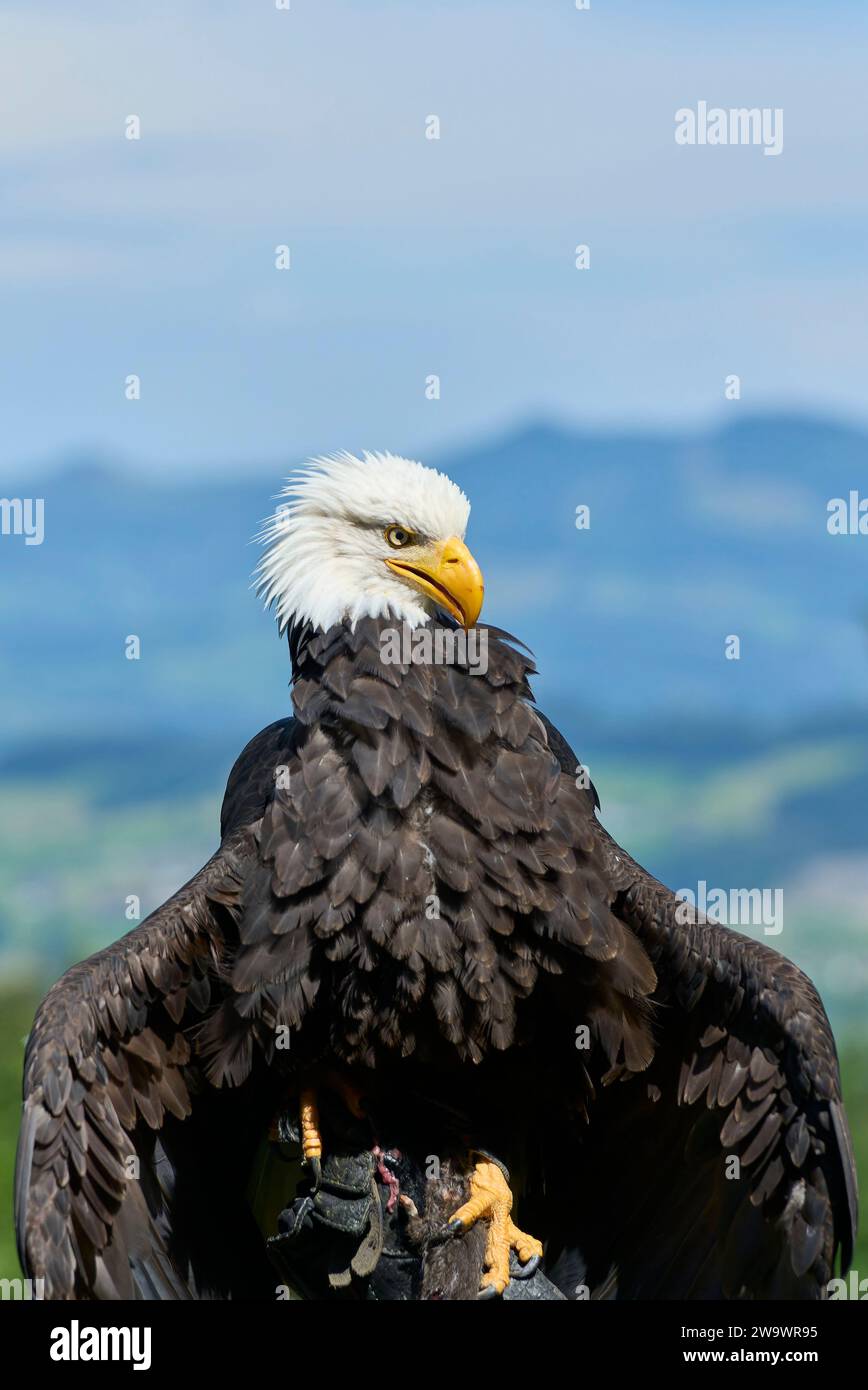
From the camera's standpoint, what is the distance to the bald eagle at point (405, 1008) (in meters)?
4.51

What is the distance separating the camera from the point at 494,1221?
15.7ft

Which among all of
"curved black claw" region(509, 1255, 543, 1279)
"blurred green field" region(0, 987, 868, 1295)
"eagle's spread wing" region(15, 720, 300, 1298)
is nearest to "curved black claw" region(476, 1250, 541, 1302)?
"curved black claw" region(509, 1255, 543, 1279)

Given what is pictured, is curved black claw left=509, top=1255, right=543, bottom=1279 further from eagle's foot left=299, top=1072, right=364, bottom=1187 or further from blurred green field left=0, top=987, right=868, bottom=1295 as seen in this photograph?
blurred green field left=0, top=987, right=868, bottom=1295

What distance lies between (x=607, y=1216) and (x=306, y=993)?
4.89 feet

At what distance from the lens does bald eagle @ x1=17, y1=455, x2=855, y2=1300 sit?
451cm

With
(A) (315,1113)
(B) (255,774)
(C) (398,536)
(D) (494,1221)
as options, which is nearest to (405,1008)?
(A) (315,1113)

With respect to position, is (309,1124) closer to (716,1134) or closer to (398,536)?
(716,1134)

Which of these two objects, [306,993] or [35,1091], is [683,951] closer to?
[306,993]

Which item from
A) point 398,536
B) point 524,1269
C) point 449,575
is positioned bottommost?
point 524,1269

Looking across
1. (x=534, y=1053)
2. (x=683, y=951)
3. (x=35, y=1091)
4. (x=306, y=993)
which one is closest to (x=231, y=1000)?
(x=306, y=993)

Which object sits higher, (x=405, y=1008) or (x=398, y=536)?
(x=398, y=536)

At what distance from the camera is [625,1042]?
4707 millimetres

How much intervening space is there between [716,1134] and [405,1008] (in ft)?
3.71

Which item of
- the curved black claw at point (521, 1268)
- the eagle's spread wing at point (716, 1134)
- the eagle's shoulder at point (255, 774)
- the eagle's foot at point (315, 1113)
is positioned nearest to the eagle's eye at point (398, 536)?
the eagle's shoulder at point (255, 774)
